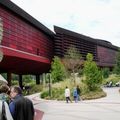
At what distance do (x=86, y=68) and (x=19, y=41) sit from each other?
1611 centimetres

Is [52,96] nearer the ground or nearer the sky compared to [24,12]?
nearer the ground

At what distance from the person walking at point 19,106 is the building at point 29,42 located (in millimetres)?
28977

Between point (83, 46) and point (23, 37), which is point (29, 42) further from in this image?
point (83, 46)

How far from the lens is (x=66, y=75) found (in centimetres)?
6228

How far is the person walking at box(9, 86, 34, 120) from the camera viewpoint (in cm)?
738

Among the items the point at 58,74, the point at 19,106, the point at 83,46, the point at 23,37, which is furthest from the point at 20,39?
the point at 19,106

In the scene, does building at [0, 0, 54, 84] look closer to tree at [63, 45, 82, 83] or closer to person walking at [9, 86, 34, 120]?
tree at [63, 45, 82, 83]

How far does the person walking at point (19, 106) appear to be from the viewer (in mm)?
7383

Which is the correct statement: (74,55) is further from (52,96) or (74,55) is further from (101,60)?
(101,60)

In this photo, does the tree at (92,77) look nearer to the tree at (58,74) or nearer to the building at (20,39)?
the building at (20,39)

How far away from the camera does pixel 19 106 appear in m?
7.54

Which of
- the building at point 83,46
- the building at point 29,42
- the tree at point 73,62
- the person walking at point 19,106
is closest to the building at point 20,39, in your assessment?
the building at point 29,42

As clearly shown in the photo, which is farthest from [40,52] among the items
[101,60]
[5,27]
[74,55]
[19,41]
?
[101,60]

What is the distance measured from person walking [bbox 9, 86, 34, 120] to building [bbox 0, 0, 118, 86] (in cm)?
2898
